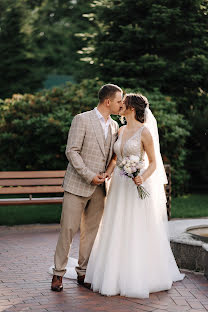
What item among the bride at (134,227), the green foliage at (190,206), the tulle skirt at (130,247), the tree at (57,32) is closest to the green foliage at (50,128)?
the green foliage at (190,206)

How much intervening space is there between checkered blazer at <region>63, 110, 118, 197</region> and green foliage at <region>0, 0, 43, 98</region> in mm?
24961

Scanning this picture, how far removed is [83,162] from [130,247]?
1.03 metres

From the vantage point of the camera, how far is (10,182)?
10.6 m

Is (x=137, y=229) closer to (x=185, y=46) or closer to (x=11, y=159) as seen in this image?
(x=11, y=159)

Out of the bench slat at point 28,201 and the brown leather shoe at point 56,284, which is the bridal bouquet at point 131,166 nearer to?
the brown leather shoe at point 56,284

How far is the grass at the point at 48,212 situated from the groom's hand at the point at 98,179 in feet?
17.5

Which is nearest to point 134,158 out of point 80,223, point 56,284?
point 80,223

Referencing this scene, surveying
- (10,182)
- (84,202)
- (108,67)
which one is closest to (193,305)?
(84,202)

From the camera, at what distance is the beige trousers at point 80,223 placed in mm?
5867

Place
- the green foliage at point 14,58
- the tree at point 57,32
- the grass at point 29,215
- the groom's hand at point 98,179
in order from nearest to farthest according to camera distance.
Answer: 1. the groom's hand at point 98,179
2. the grass at point 29,215
3. the green foliage at point 14,58
4. the tree at point 57,32

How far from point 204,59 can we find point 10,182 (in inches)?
348

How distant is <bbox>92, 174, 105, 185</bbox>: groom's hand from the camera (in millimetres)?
5734

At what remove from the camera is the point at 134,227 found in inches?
229

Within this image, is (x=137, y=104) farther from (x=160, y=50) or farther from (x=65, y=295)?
(x=160, y=50)
